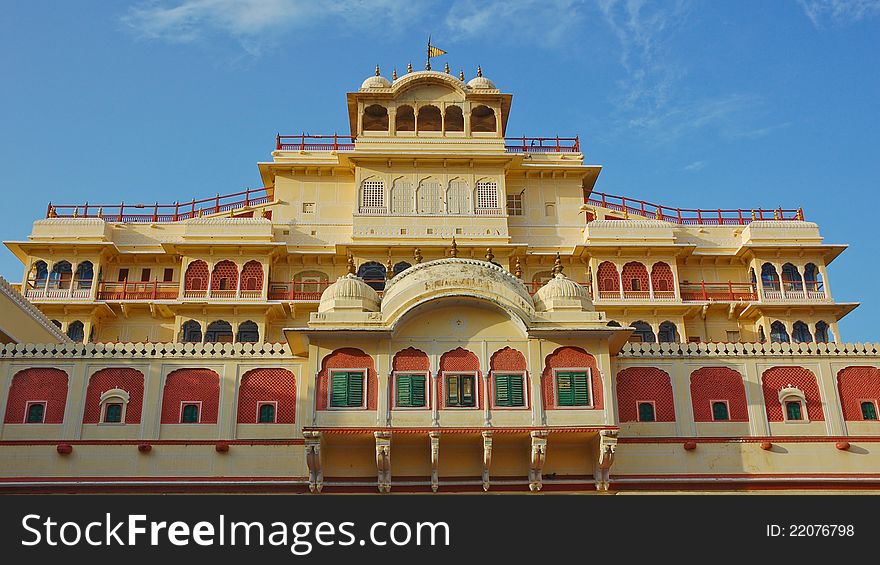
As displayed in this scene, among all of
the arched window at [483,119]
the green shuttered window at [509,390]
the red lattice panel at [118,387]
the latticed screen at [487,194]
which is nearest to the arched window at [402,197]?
the latticed screen at [487,194]

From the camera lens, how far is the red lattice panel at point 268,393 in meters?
26.2

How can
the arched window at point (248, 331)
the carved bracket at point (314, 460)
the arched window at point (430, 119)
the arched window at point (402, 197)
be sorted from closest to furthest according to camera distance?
the carved bracket at point (314, 460) → the arched window at point (248, 331) → the arched window at point (402, 197) → the arched window at point (430, 119)

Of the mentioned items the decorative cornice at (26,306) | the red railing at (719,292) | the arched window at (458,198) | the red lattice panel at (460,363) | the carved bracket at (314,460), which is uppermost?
the arched window at (458,198)

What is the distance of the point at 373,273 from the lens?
38812 millimetres

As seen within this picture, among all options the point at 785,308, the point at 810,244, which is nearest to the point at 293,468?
the point at 785,308

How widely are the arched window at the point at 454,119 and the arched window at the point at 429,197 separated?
446 centimetres

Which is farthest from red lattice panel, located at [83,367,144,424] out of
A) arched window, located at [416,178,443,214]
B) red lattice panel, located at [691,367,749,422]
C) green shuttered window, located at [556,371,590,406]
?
arched window, located at [416,178,443,214]

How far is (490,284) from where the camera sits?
26.0m

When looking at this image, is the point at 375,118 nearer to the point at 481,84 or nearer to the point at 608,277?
the point at 481,84

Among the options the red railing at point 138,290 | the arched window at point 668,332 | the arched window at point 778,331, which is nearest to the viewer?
the arched window at point 668,332

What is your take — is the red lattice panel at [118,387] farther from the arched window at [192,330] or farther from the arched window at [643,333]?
the arched window at [643,333]

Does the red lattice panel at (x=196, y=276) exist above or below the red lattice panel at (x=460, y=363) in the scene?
above
